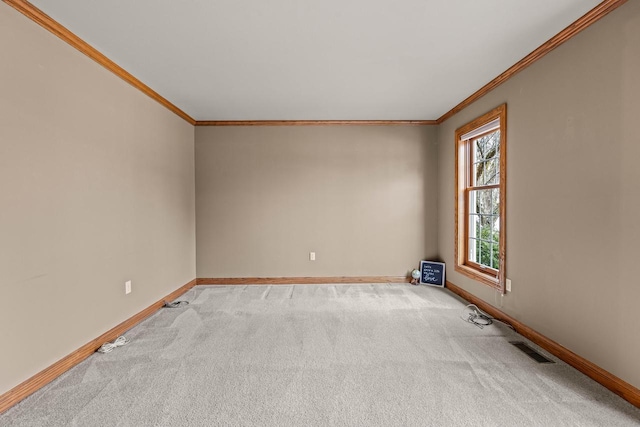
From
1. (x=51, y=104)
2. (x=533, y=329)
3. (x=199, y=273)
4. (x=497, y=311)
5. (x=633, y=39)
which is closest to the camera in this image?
(x=633, y=39)

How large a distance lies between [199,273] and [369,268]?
256 centimetres

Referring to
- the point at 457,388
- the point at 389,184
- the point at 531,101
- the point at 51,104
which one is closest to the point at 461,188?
the point at 389,184

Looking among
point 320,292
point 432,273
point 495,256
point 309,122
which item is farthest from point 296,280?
point 495,256

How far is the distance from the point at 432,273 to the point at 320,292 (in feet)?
5.53

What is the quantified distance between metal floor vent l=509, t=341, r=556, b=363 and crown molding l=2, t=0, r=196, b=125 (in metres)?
4.19

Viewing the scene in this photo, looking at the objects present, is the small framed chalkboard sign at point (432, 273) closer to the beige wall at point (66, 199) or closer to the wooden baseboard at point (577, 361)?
the wooden baseboard at point (577, 361)

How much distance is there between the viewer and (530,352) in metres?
2.35

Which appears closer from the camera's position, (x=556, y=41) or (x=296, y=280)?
(x=556, y=41)

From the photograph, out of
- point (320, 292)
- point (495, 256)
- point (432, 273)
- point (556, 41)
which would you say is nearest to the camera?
point (556, 41)

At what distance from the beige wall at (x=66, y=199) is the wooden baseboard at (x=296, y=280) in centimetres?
111

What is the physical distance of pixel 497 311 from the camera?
3027 mm

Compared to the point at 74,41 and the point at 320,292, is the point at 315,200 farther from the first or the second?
the point at 74,41

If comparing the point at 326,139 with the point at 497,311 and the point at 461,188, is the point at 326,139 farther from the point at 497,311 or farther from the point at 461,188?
the point at 497,311

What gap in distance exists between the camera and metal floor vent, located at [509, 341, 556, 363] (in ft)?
7.31
